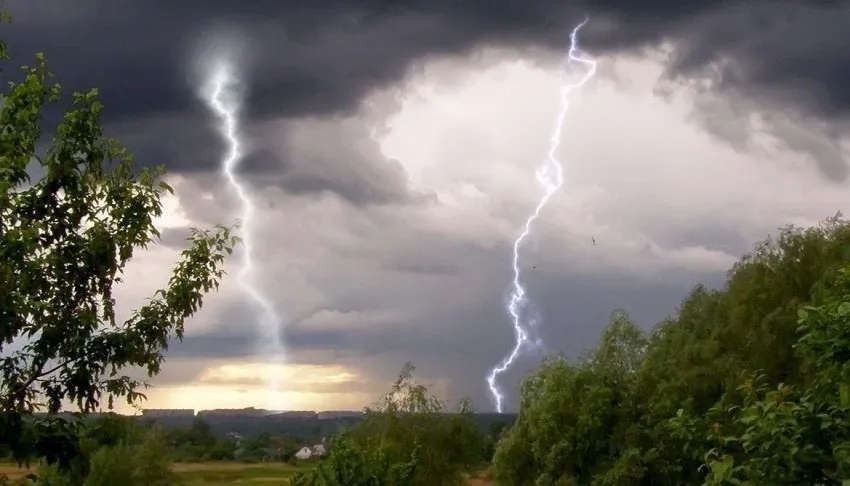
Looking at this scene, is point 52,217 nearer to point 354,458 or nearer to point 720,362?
point 354,458

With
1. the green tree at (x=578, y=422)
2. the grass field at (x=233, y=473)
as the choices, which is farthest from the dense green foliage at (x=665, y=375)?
the grass field at (x=233, y=473)

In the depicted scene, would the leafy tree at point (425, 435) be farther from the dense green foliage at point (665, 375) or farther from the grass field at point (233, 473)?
the grass field at point (233, 473)

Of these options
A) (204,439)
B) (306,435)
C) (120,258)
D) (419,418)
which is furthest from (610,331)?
(306,435)

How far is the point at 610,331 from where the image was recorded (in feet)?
175

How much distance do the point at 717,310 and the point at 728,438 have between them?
38730mm

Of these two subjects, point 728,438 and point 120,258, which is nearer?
point 728,438

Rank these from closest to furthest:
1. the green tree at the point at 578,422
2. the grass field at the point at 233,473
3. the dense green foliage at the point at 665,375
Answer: the dense green foliage at the point at 665,375
the green tree at the point at 578,422
the grass field at the point at 233,473

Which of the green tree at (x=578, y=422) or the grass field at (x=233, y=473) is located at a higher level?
the green tree at (x=578, y=422)

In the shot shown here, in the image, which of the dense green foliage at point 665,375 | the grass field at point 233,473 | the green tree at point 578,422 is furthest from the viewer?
the grass field at point 233,473

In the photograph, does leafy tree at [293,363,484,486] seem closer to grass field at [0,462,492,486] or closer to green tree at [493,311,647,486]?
green tree at [493,311,647,486]

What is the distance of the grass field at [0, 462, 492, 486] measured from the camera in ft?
328

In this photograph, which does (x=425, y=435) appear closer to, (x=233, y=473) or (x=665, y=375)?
(x=665, y=375)

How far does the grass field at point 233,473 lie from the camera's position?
99875 mm

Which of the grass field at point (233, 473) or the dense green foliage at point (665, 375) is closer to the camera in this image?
the dense green foliage at point (665, 375)
